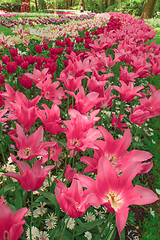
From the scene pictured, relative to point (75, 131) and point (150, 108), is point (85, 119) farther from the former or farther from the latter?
point (150, 108)

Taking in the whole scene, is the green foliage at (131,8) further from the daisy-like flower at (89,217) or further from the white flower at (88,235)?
the white flower at (88,235)

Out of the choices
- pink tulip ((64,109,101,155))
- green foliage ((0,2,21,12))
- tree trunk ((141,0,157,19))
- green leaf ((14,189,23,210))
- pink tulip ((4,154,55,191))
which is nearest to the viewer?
pink tulip ((4,154,55,191))

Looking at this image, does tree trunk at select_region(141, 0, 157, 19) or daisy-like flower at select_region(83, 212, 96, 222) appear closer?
daisy-like flower at select_region(83, 212, 96, 222)

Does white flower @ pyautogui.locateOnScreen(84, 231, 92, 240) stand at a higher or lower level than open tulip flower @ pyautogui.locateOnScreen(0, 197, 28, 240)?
lower

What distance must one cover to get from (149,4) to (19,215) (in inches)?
965

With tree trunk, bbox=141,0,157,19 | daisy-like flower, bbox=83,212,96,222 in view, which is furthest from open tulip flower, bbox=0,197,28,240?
tree trunk, bbox=141,0,157,19

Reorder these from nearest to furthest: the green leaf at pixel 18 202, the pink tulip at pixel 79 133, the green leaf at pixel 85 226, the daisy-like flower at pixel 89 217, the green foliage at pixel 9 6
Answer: the pink tulip at pixel 79 133, the green leaf at pixel 85 226, the green leaf at pixel 18 202, the daisy-like flower at pixel 89 217, the green foliage at pixel 9 6

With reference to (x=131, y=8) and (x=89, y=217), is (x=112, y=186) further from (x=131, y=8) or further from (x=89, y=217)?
(x=131, y=8)

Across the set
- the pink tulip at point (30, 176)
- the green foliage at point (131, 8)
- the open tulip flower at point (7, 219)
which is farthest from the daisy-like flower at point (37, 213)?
the green foliage at point (131, 8)

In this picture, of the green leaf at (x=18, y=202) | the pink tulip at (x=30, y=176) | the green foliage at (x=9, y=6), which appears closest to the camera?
the pink tulip at (x=30, y=176)

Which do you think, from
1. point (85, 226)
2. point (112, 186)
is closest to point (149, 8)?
point (85, 226)

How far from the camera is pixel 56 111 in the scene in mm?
1314

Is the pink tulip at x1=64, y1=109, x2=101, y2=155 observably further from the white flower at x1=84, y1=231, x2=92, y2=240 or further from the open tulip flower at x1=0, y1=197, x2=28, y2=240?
the white flower at x1=84, y1=231, x2=92, y2=240

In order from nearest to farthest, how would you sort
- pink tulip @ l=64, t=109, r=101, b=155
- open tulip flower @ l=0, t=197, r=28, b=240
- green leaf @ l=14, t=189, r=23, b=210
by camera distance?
1. open tulip flower @ l=0, t=197, r=28, b=240
2. pink tulip @ l=64, t=109, r=101, b=155
3. green leaf @ l=14, t=189, r=23, b=210
